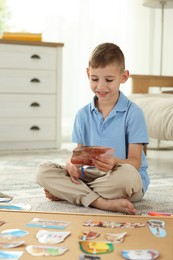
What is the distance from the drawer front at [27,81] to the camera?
116 inches

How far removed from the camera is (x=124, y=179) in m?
1.43

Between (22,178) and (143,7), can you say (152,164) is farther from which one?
(143,7)

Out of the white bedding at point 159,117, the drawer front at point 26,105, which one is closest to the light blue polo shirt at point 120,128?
the white bedding at point 159,117

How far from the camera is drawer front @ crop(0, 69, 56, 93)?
294 centimetres

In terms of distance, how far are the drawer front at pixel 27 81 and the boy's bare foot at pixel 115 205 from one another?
1609mm

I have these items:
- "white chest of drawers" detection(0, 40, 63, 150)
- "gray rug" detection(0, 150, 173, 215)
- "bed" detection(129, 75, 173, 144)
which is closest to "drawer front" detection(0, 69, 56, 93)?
"white chest of drawers" detection(0, 40, 63, 150)

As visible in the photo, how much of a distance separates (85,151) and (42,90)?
1.71 meters

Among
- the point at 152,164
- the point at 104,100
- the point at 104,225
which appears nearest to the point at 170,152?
the point at 152,164

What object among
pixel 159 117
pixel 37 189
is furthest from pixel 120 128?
pixel 159 117

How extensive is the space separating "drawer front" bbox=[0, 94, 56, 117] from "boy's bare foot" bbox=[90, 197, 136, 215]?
62.1 inches

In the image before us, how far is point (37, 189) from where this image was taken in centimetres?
181

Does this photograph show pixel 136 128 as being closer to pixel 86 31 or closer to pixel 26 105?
pixel 26 105

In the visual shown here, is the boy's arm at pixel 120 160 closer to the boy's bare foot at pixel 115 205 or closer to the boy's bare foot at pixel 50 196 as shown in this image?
the boy's bare foot at pixel 115 205

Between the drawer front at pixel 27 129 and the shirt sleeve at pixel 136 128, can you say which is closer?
the shirt sleeve at pixel 136 128
